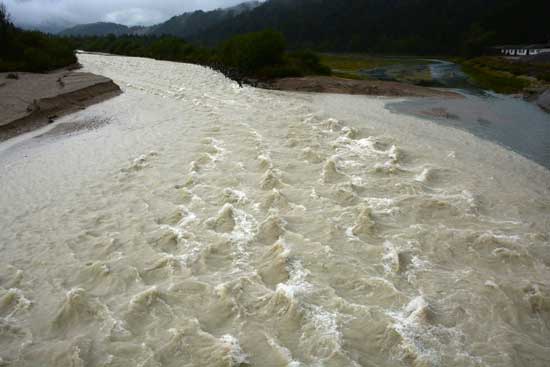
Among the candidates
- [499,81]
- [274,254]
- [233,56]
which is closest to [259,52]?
[233,56]

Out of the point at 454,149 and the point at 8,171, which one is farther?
the point at 454,149

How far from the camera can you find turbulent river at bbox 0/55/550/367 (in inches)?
314

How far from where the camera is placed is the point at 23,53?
42438mm

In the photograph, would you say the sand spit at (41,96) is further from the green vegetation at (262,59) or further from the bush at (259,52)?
the bush at (259,52)

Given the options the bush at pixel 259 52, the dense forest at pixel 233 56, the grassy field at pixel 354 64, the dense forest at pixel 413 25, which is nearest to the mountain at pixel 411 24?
the dense forest at pixel 413 25

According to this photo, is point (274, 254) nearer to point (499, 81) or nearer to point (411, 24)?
point (499, 81)

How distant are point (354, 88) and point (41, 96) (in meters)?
27.9

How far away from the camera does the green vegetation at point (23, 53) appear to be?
4017cm

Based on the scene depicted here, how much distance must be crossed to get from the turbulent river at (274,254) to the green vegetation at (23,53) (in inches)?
1005

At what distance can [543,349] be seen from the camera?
7.79m

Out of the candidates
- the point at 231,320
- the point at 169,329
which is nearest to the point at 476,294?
the point at 231,320

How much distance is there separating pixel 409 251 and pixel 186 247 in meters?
6.39

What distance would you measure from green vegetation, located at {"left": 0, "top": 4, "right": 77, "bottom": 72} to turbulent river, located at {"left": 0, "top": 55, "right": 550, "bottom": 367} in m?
25.5

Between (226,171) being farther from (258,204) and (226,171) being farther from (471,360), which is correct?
(471,360)
